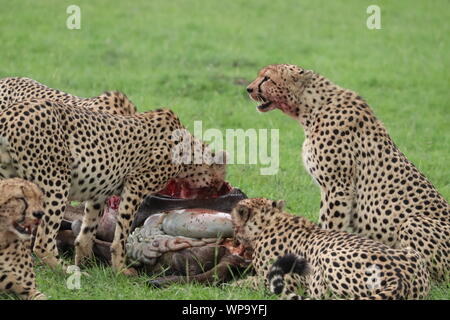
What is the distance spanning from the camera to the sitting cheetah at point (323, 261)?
17.8 ft

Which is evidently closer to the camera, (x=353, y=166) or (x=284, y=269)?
(x=284, y=269)

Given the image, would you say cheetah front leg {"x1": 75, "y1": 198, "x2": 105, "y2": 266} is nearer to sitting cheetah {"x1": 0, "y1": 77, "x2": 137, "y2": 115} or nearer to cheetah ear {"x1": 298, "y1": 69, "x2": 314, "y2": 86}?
sitting cheetah {"x1": 0, "y1": 77, "x2": 137, "y2": 115}

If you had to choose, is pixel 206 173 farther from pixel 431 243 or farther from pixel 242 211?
pixel 431 243

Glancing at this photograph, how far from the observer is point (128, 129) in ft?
22.3

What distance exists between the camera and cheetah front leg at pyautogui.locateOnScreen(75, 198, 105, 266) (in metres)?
6.75

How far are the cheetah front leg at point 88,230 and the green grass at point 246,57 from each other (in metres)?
2.16

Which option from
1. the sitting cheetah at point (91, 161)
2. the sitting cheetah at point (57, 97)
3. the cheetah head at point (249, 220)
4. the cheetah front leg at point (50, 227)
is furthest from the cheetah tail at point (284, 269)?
the sitting cheetah at point (57, 97)

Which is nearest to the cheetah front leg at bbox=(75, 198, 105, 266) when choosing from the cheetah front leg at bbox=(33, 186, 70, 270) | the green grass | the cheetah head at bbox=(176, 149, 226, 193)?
the cheetah front leg at bbox=(33, 186, 70, 270)

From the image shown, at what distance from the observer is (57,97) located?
25.5ft

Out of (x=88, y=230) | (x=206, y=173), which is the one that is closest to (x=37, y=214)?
(x=88, y=230)

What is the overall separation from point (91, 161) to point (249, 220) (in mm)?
1178

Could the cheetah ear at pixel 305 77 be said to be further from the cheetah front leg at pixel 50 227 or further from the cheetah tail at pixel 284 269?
the cheetah front leg at pixel 50 227
